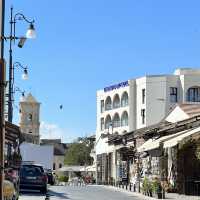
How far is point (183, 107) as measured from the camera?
4784cm

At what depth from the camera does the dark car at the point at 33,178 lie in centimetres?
3603

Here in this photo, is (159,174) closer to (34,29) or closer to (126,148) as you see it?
(126,148)

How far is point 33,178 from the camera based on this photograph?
3619 centimetres

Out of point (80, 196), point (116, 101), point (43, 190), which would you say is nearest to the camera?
point (80, 196)

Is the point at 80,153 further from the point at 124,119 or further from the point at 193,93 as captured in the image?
the point at 193,93

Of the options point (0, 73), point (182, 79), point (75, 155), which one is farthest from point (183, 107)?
point (75, 155)

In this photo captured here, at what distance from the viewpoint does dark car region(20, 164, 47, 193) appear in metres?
36.0

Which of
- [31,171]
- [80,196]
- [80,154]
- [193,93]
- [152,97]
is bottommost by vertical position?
[80,196]

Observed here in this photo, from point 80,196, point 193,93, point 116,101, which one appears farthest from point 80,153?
point 80,196

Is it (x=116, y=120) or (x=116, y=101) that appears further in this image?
(x=116, y=101)

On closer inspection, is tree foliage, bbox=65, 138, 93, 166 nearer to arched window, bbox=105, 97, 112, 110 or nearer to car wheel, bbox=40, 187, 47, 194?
arched window, bbox=105, 97, 112, 110

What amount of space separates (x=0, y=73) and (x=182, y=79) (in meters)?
109

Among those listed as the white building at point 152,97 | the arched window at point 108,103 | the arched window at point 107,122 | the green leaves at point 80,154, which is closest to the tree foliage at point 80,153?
the green leaves at point 80,154

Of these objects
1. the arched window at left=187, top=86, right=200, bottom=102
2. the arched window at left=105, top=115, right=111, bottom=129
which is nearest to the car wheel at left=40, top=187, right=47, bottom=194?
the arched window at left=187, top=86, right=200, bottom=102
